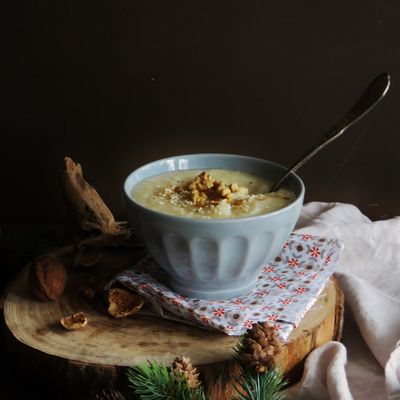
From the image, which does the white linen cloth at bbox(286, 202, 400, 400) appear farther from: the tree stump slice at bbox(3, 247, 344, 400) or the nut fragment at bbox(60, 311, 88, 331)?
the nut fragment at bbox(60, 311, 88, 331)

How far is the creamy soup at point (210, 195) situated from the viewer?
1061 mm

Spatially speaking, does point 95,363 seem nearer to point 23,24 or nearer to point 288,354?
point 288,354

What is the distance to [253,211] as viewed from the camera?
106 cm

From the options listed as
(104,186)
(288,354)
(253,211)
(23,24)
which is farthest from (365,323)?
(23,24)

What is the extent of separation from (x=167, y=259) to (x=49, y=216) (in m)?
0.70

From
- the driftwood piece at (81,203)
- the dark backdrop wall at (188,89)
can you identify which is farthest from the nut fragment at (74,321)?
the dark backdrop wall at (188,89)

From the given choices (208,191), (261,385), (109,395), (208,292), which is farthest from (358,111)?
(109,395)

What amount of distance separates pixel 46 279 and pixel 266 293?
1.29 feet

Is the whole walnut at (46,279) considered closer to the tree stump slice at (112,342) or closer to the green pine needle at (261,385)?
the tree stump slice at (112,342)

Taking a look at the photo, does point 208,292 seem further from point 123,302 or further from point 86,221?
point 86,221

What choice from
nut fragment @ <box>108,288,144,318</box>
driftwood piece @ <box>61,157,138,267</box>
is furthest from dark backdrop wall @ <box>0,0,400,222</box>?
nut fragment @ <box>108,288,144,318</box>

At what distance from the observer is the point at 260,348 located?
92 cm

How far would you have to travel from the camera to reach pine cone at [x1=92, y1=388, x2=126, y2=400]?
0.94m

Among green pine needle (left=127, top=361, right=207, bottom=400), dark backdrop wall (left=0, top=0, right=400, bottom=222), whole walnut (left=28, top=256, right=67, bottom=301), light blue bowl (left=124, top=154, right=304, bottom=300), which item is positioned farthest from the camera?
dark backdrop wall (left=0, top=0, right=400, bottom=222)
